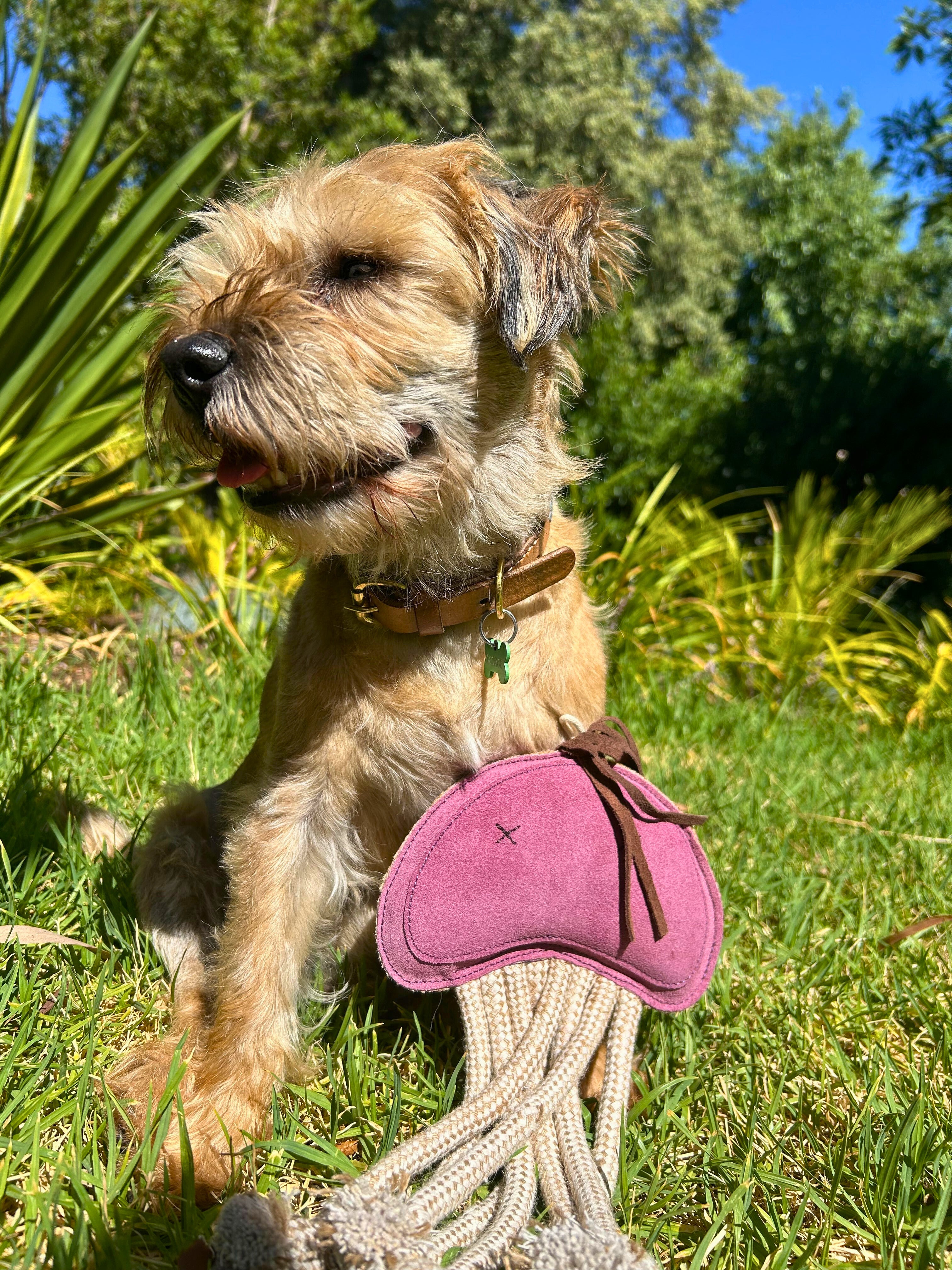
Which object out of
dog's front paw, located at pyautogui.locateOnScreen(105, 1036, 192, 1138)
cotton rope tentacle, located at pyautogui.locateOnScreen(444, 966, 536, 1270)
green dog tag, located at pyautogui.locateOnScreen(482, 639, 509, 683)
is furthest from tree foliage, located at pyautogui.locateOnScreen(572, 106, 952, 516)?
dog's front paw, located at pyautogui.locateOnScreen(105, 1036, 192, 1138)

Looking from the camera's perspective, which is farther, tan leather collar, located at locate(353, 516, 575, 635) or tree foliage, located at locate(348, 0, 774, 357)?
tree foliage, located at locate(348, 0, 774, 357)

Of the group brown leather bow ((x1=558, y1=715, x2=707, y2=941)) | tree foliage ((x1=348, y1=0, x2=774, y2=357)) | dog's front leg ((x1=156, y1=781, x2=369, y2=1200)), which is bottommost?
dog's front leg ((x1=156, y1=781, x2=369, y2=1200))

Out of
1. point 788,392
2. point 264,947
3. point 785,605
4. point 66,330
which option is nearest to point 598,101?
point 788,392

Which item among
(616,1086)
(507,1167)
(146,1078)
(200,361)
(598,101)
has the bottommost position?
(146,1078)

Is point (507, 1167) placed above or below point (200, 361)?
below

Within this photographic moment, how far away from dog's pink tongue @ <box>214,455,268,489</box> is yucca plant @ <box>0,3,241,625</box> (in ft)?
8.92

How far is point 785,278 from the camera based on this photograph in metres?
21.8

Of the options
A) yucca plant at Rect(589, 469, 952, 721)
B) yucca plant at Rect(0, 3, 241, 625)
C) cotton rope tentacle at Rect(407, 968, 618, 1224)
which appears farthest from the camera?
yucca plant at Rect(589, 469, 952, 721)

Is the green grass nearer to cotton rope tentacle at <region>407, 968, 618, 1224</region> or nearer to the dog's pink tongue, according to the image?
cotton rope tentacle at <region>407, 968, 618, 1224</region>

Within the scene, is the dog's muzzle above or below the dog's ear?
below

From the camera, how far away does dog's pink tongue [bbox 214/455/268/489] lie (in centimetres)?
192

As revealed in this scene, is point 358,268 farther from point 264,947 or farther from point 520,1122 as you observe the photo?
point 520,1122

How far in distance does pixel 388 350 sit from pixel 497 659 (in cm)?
70

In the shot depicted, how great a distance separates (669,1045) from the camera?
84.7 inches
